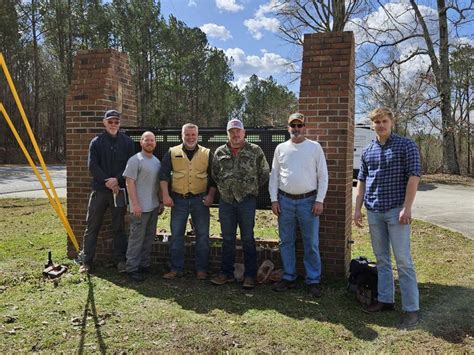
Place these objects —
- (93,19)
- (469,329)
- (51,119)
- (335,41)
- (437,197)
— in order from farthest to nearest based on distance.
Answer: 1. (51,119)
2. (93,19)
3. (437,197)
4. (335,41)
5. (469,329)

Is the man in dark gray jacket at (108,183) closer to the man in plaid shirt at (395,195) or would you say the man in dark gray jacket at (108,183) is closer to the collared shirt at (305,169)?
the collared shirt at (305,169)

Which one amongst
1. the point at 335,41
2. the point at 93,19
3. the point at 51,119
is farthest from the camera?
the point at 51,119

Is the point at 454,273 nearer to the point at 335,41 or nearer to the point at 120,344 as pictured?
the point at 335,41

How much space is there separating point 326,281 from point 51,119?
3954cm

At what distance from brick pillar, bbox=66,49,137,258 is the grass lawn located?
707 mm

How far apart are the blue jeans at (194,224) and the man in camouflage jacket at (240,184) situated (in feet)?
0.89

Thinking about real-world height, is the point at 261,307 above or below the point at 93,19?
below

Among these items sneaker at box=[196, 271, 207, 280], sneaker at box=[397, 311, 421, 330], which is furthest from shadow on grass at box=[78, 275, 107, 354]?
sneaker at box=[397, 311, 421, 330]

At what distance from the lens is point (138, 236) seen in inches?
198

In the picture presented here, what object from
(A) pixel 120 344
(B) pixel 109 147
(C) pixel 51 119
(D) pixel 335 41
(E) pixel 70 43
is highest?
(E) pixel 70 43

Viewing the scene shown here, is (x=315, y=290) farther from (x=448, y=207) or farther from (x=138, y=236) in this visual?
(x=448, y=207)

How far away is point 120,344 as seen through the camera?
3385 mm

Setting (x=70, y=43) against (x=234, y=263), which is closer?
(x=234, y=263)

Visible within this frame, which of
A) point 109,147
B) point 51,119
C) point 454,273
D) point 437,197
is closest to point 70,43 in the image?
point 51,119
